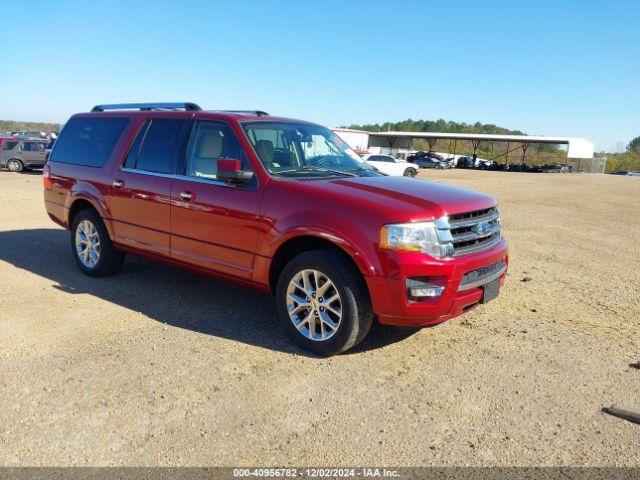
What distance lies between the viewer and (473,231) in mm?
4164

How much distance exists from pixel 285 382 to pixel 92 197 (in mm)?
3551

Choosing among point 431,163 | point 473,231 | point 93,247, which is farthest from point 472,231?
point 431,163

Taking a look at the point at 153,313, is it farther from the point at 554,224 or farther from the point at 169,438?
the point at 554,224

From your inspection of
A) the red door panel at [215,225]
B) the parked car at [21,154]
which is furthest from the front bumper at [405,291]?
the parked car at [21,154]

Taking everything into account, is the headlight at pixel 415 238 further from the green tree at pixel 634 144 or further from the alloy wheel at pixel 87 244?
the green tree at pixel 634 144

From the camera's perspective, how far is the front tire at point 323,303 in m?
3.93

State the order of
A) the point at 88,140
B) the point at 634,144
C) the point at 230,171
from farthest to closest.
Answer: the point at 634,144, the point at 88,140, the point at 230,171

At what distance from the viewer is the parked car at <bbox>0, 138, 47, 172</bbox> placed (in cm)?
2492

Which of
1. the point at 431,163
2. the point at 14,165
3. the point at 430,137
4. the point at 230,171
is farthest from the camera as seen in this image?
the point at 430,137

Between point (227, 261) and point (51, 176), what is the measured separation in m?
3.41

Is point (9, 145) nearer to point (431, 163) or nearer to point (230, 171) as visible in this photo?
point (230, 171)

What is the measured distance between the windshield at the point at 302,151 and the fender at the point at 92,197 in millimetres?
2087

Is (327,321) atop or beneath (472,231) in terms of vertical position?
beneath

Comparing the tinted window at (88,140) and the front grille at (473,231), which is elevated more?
the tinted window at (88,140)
